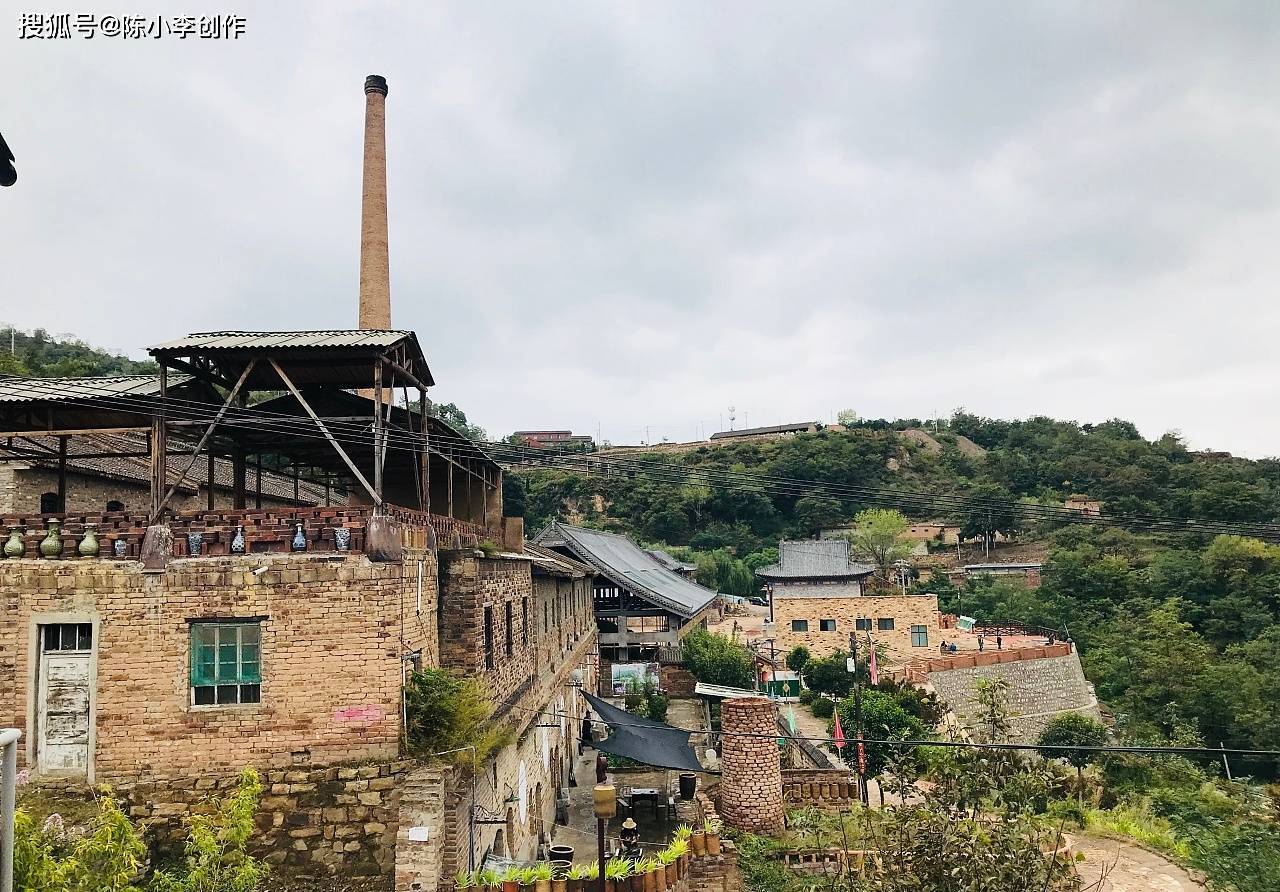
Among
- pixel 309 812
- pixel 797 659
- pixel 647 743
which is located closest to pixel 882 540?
pixel 797 659

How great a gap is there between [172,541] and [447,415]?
263ft

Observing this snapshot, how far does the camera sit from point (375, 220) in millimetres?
26891

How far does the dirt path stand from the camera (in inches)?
479

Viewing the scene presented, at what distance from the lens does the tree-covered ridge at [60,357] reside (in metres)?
37.2

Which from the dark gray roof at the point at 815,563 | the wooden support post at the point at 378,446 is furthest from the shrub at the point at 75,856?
the dark gray roof at the point at 815,563

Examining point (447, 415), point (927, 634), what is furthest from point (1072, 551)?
point (447, 415)

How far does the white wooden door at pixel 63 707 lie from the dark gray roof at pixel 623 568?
67.4ft

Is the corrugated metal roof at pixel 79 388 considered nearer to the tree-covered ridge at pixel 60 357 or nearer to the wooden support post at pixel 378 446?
the wooden support post at pixel 378 446

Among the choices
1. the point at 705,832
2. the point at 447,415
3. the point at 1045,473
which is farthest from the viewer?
the point at 447,415

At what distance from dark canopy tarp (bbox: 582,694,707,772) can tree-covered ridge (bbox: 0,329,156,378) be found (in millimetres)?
30602

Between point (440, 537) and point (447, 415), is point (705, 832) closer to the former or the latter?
point (440, 537)

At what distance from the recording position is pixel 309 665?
9.56m

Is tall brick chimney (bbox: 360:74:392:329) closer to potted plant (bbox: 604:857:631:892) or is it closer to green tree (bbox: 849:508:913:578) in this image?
potted plant (bbox: 604:857:631:892)

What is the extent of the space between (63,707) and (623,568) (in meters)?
24.8
